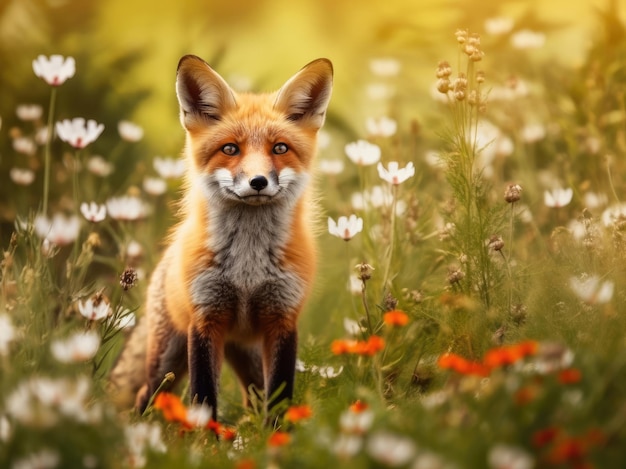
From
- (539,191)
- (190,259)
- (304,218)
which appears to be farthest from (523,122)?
(190,259)

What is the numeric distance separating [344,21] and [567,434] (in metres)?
8.60

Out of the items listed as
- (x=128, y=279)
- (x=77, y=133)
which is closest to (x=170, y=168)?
(x=77, y=133)

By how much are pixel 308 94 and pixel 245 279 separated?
99 cm

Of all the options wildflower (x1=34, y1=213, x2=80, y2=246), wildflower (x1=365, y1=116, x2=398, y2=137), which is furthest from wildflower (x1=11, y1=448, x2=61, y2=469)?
wildflower (x1=365, y1=116, x2=398, y2=137)

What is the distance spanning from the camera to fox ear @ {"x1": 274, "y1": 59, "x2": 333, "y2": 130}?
14.0ft

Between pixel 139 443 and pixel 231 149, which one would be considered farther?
pixel 231 149

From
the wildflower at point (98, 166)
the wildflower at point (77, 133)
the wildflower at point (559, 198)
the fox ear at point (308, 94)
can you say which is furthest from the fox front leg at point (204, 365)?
the wildflower at point (98, 166)

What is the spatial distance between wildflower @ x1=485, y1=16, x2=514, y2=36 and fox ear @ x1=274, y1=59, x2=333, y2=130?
10.5ft

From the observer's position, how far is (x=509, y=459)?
7.48ft

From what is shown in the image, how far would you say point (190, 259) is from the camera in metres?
4.23

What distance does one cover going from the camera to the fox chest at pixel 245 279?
4.12 meters

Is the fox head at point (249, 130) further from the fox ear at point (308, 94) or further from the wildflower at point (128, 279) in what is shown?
the wildflower at point (128, 279)

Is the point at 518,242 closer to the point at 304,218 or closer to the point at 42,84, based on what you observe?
the point at 304,218

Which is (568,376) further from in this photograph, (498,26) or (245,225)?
(498,26)
